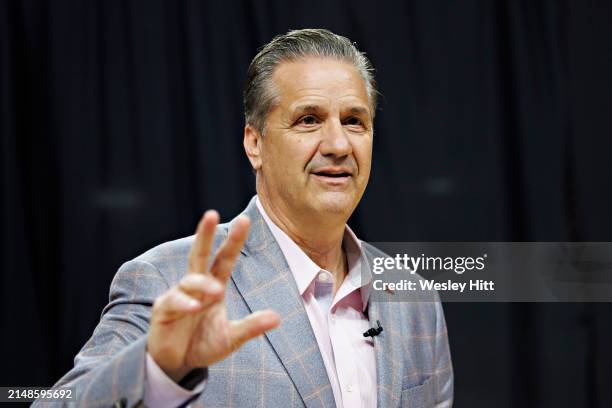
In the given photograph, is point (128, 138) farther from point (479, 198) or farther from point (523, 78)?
point (523, 78)

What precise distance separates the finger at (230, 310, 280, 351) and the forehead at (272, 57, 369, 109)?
0.80 meters

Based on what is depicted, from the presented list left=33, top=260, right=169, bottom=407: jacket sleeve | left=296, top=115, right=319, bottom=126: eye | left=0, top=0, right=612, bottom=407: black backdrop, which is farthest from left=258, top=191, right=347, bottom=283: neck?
left=0, top=0, right=612, bottom=407: black backdrop

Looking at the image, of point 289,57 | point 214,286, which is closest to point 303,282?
point 289,57

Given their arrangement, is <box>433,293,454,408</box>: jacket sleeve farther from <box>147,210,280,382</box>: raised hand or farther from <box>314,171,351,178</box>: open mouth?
<box>147,210,280,382</box>: raised hand

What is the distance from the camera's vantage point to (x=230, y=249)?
3.65ft

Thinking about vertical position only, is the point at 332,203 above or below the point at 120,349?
above

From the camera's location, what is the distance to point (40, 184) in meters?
2.44

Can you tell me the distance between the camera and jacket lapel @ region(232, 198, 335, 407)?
5.06ft

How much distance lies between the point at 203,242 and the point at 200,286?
0.07m

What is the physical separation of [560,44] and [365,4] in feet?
2.38

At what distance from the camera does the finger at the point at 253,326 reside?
1.10 meters

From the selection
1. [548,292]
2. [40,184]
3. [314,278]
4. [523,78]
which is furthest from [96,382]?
[523,78]

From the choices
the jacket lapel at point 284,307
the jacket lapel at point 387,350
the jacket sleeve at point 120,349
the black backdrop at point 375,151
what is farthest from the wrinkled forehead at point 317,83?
the black backdrop at point 375,151

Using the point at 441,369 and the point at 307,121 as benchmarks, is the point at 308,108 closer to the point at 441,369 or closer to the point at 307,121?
the point at 307,121
